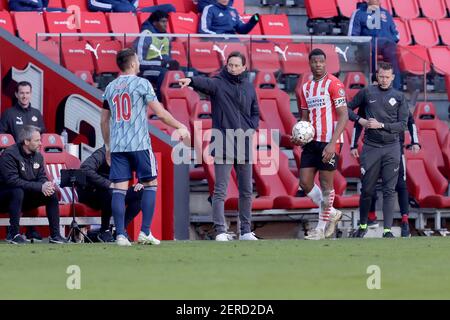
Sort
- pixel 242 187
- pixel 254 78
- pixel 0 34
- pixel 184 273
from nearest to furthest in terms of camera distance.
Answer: pixel 184 273 → pixel 242 187 → pixel 0 34 → pixel 254 78

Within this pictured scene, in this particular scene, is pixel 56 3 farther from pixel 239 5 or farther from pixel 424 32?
pixel 424 32

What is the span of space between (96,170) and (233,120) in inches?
76.7

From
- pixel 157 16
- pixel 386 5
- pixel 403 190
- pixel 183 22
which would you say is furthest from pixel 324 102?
pixel 386 5

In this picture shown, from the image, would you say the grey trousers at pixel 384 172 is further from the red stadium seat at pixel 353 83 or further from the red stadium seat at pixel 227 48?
the red stadium seat at pixel 227 48

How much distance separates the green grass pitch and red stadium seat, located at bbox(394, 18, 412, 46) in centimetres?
906

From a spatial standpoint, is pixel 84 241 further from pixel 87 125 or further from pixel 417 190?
pixel 417 190

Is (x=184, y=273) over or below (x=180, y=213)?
over

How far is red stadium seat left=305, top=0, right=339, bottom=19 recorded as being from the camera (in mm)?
22359

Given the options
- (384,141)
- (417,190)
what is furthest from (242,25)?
(384,141)

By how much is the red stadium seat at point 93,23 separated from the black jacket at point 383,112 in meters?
5.51

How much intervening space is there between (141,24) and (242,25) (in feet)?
5.07

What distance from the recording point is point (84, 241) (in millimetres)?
16484

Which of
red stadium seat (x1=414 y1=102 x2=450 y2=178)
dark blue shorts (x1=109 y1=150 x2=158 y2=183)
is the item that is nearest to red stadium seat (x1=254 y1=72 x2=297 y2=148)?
red stadium seat (x1=414 y1=102 x2=450 y2=178)

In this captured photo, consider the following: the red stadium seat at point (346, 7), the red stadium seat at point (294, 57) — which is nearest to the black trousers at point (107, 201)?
the red stadium seat at point (294, 57)
